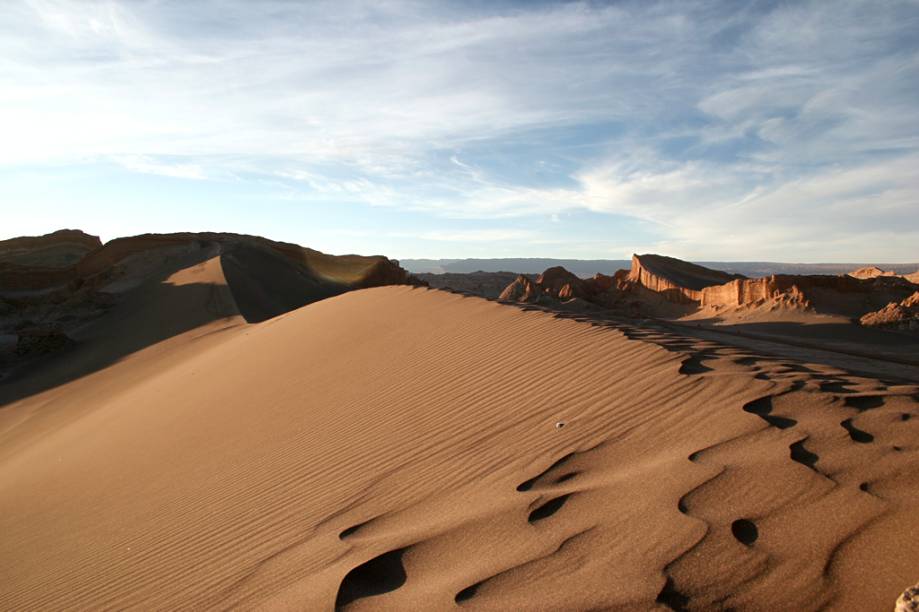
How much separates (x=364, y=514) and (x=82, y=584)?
1.94 meters

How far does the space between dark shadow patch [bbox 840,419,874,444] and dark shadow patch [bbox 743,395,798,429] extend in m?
0.24

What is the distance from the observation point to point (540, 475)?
339 centimetres

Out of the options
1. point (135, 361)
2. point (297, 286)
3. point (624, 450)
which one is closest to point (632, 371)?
point (624, 450)

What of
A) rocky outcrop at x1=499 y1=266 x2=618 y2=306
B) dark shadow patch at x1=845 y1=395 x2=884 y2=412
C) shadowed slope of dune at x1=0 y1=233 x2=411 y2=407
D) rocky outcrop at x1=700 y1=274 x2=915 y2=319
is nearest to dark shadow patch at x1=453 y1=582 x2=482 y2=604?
dark shadow patch at x1=845 y1=395 x2=884 y2=412

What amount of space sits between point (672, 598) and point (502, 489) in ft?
4.26

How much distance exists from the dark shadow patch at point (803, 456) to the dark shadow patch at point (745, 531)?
55cm

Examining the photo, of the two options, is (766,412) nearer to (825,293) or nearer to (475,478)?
(475,478)

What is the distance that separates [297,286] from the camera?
915 inches

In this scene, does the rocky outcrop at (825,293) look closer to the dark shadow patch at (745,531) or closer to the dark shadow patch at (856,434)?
the dark shadow patch at (856,434)

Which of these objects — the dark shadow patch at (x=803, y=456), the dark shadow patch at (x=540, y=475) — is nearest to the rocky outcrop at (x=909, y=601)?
the dark shadow patch at (x=803, y=456)

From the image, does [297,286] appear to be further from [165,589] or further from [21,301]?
[165,589]

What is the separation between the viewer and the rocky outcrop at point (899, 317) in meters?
14.3

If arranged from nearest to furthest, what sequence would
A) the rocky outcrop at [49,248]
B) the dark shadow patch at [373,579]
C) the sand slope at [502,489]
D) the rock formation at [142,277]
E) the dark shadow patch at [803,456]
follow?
the sand slope at [502,489], the dark shadow patch at [373,579], the dark shadow patch at [803,456], the rock formation at [142,277], the rocky outcrop at [49,248]

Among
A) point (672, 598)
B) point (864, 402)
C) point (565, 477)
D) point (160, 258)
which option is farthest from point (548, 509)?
point (160, 258)
